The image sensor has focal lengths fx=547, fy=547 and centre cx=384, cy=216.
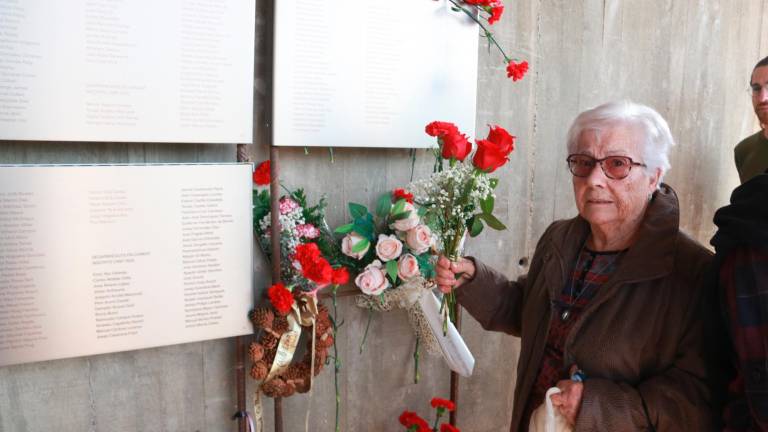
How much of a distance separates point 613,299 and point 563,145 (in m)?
1.08

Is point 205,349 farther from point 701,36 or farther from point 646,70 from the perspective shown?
point 701,36

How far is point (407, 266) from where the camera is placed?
160cm

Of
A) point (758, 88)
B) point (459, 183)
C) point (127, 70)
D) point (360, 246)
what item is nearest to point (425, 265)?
point (360, 246)

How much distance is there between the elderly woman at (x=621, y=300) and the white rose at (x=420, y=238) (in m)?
0.34

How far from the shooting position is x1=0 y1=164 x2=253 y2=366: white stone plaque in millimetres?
1330

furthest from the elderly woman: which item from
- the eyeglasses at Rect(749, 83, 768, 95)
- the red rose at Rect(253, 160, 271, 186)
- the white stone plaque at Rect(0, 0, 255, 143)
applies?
the eyeglasses at Rect(749, 83, 768, 95)

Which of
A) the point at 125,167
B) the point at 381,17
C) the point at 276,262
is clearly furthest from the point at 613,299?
Answer: the point at 125,167

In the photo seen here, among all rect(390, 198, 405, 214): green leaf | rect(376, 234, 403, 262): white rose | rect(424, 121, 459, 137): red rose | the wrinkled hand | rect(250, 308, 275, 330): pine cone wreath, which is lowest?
the wrinkled hand

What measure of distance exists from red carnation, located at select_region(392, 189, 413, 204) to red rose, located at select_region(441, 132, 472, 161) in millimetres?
255

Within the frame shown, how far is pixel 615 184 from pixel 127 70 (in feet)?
4.10

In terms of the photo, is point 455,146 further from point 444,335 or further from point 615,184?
point 444,335

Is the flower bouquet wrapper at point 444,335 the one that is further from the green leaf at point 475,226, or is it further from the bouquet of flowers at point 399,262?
the green leaf at point 475,226

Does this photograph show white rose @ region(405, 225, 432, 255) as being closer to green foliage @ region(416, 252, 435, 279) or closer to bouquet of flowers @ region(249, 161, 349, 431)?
green foliage @ region(416, 252, 435, 279)

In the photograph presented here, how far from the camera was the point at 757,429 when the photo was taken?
1.03m
